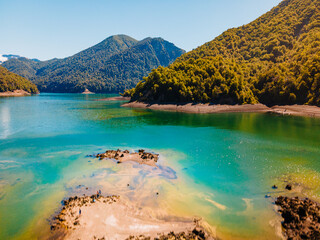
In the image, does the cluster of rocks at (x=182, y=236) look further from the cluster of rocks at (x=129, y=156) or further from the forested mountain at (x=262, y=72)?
the forested mountain at (x=262, y=72)

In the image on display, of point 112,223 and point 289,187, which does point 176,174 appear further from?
point 289,187

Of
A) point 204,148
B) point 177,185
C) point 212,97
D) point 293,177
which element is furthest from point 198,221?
point 212,97

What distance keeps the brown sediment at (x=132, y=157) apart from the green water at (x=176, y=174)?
193 cm

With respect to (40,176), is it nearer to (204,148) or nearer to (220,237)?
(220,237)

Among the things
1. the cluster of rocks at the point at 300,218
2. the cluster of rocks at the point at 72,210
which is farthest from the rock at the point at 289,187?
the cluster of rocks at the point at 72,210

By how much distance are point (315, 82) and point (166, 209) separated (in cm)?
11051

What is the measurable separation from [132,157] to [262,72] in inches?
4771

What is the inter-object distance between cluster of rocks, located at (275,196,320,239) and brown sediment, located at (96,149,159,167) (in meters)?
19.7

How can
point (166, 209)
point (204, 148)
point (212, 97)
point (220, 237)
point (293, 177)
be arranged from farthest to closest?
point (212, 97), point (204, 148), point (293, 177), point (166, 209), point (220, 237)

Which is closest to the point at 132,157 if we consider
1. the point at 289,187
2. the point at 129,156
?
the point at 129,156

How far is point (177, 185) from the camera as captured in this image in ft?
90.7

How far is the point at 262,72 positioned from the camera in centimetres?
12619

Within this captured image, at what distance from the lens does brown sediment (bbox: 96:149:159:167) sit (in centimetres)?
3527

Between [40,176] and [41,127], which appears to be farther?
[41,127]
